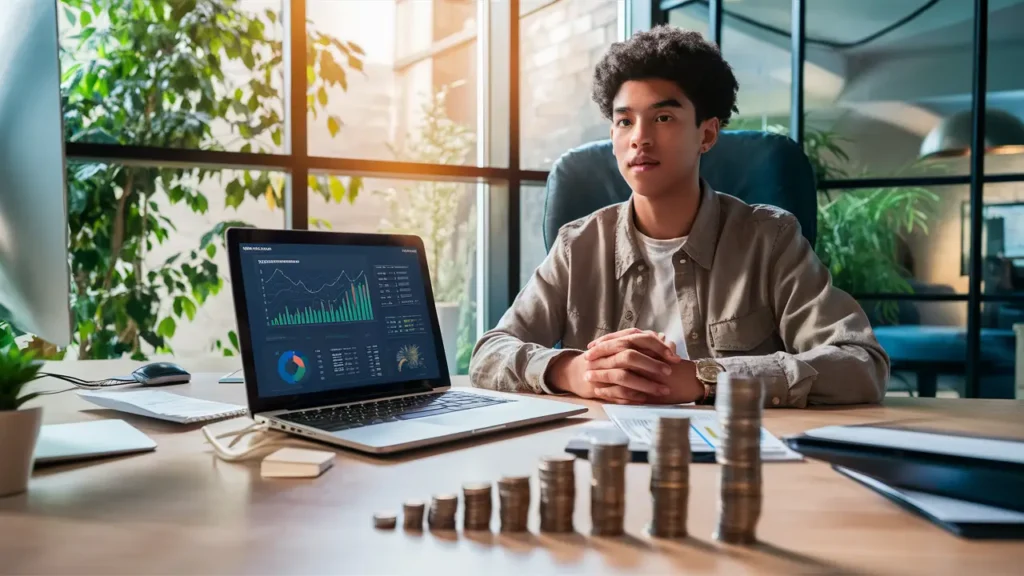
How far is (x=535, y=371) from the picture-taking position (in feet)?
4.03

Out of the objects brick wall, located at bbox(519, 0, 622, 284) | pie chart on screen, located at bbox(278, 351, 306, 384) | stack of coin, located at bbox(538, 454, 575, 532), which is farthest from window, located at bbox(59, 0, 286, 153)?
stack of coin, located at bbox(538, 454, 575, 532)

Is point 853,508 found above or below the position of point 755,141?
below

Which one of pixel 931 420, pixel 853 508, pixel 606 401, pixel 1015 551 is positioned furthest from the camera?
pixel 606 401

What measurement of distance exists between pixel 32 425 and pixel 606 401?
754mm

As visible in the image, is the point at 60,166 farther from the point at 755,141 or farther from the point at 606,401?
the point at 755,141

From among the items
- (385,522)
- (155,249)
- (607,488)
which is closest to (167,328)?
(155,249)

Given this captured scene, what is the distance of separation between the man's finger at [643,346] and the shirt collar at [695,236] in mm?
460

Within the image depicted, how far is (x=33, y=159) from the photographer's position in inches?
32.2

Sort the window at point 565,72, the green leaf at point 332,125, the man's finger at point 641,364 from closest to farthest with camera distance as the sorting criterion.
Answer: the man's finger at point 641,364
the green leaf at point 332,125
the window at point 565,72

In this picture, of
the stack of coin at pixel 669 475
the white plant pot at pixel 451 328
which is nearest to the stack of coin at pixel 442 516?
the stack of coin at pixel 669 475

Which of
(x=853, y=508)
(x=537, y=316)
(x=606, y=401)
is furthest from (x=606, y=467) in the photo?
(x=537, y=316)

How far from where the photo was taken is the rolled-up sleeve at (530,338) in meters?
1.25

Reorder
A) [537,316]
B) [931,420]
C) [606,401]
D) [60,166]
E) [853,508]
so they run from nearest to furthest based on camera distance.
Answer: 1. [853,508]
2. [60,166]
3. [931,420]
4. [606,401]
5. [537,316]

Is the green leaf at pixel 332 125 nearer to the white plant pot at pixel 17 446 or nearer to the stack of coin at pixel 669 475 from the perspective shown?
the white plant pot at pixel 17 446
